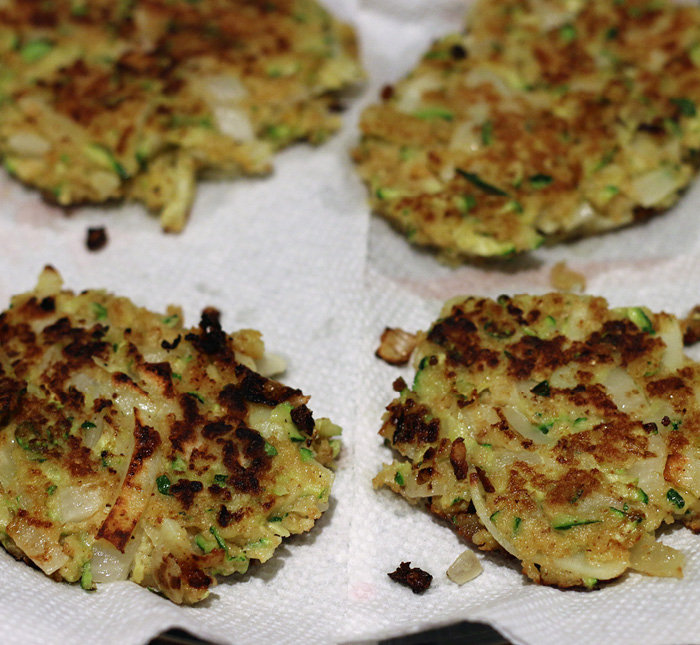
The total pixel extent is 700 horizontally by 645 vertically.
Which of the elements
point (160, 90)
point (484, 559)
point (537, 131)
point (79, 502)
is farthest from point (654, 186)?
point (79, 502)

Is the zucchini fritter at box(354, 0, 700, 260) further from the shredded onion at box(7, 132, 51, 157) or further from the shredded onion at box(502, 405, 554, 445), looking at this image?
the shredded onion at box(7, 132, 51, 157)

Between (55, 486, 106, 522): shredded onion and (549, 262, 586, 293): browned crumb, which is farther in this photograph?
(549, 262, 586, 293): browned crumb

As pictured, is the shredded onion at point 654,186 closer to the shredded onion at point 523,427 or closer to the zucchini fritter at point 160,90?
the shredded onion at point 523,427

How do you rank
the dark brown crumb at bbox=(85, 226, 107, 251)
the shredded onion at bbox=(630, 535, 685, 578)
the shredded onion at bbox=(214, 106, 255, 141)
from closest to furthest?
the shredded onion at bbox=(630, 535, 685, 578) → the dark brown crumb at bbox=(85, 226, 107, 251) → the shredded onion at bbox=(214, 106, 255, 141)

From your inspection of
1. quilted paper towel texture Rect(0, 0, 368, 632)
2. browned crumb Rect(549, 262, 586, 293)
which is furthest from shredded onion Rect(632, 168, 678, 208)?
quilted paper towel texture Rect(0, 0, 368, 632)

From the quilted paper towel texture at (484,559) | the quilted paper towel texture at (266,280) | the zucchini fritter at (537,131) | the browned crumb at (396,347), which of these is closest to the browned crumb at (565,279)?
the quilted paper towel texture at (484,559)

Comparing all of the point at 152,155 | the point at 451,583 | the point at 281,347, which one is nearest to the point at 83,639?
the point at 451,583

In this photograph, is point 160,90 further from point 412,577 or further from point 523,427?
point 412,577
